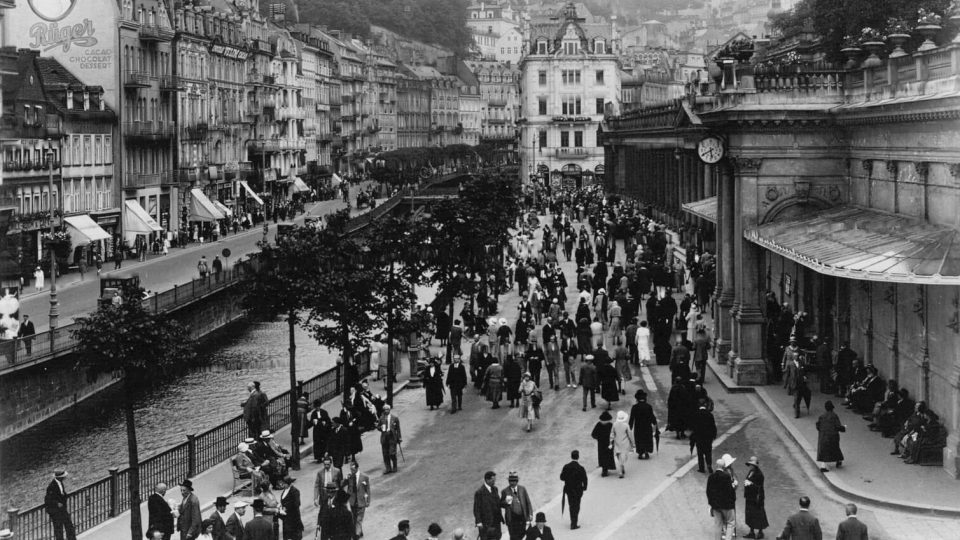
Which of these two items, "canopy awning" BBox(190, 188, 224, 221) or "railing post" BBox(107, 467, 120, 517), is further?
"canopy awning" BBox(190, 188, 224, 221)

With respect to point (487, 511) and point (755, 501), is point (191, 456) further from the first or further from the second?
point (755, 501)

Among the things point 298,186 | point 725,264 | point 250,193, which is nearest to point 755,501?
point 725,264

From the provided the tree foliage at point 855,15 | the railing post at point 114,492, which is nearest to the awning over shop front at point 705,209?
the tree foliage at point 855,15

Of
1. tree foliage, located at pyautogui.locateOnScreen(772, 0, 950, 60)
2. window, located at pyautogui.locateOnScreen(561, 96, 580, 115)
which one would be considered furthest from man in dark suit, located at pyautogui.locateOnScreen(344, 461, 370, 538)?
window, located at pyautogui.locateOnScreen(561, 96, 580, 115)

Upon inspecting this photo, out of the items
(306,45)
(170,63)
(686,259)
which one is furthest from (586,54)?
(686,259)

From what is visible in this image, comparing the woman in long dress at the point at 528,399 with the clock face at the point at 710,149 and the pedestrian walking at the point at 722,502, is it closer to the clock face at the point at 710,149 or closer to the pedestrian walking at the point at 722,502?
the clock face at the point at 710,149

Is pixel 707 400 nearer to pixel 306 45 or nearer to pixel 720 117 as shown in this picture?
pixel 720 117

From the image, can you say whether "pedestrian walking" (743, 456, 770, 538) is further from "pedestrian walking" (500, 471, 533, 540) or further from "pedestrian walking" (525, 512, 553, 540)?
"pedestrian walking" (525, 512, 553, 540)

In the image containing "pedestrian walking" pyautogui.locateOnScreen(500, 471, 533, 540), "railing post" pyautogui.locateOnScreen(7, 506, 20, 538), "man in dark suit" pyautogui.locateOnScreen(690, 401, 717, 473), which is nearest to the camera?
"pedestrian walking" pyautogui.locateOnScreen(500, 471, 533, 540)
